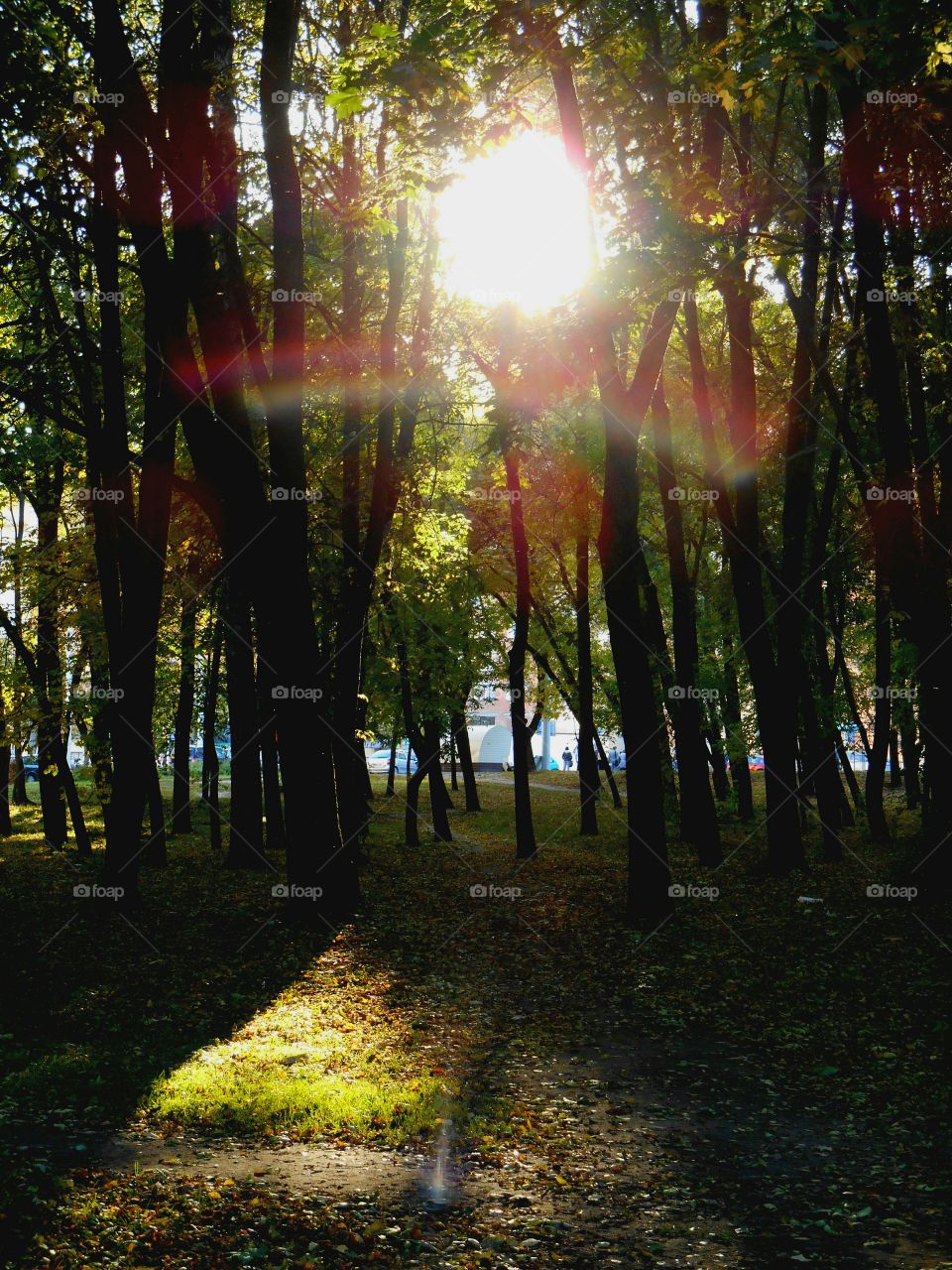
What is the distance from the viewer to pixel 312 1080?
8406 mm

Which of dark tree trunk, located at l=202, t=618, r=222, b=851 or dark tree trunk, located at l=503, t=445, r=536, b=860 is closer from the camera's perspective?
dark tree trunk, located at l=503, t=445, r=536, b=860

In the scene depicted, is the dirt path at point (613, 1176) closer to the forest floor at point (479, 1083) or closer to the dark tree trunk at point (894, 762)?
the forest floor at point (479, 1083)

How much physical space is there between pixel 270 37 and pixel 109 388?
489 centimetres

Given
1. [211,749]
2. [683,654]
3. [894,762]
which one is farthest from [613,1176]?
[894,762]

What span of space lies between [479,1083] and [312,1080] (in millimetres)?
1348

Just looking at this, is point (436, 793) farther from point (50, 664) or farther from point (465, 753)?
point (50, 664)

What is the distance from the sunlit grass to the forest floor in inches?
1.3

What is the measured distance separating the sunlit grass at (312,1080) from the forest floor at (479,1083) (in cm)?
3

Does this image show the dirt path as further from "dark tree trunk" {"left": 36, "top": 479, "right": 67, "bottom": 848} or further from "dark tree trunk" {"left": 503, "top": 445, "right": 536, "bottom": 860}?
"dark tree trunk" {"left": 503, "top": 445, "right": 536, "bottom": 860}

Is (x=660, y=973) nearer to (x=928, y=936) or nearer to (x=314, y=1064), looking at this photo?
(x=928, y=936)

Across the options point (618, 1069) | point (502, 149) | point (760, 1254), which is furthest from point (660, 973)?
point (502, 149)

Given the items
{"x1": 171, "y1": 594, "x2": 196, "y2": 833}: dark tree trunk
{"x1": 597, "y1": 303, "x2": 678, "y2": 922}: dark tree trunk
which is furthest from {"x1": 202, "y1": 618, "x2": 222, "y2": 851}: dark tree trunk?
{"x1": 597, "y1": 303, "x2": 678, "y2": 922}: dark tree trunk

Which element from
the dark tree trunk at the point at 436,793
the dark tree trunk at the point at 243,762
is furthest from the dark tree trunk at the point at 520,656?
the dark tree trunk at the point at 243,762

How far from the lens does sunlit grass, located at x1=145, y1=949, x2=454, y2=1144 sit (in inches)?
291
